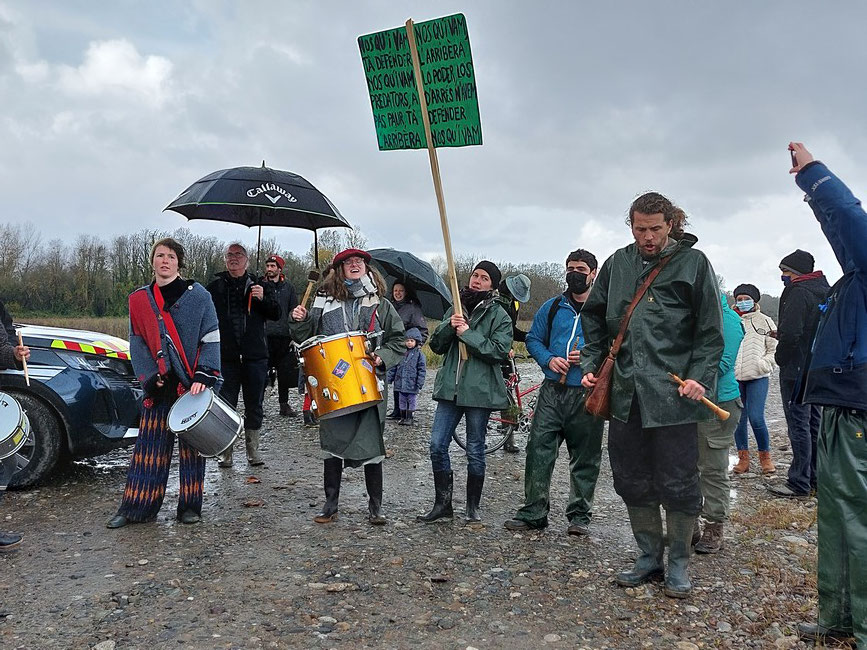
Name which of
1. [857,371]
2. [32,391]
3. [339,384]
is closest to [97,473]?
[32,391]

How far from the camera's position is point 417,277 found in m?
9.35

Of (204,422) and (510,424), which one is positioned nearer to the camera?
(204,422)

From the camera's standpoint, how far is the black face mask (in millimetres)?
5191

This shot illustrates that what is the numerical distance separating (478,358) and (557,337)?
611 mm

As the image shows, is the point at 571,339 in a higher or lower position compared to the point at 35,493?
higher

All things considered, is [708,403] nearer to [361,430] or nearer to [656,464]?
[656,464]

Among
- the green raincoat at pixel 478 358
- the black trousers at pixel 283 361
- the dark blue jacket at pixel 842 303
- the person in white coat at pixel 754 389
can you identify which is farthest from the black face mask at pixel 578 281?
the black trousers at pixel 283 361

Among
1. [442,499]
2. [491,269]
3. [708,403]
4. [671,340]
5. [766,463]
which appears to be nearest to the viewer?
[708,403]

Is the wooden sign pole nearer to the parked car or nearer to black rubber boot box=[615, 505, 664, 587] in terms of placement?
black rubber boot box=[615, 505, 664, 587]

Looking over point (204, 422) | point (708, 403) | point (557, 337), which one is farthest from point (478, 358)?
point (204, 422)

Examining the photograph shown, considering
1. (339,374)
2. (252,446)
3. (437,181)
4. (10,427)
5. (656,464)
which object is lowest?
(252,446)

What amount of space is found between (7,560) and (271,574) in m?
1.72

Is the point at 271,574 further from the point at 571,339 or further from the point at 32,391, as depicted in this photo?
the point at 32,391

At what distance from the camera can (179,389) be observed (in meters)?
5.22
